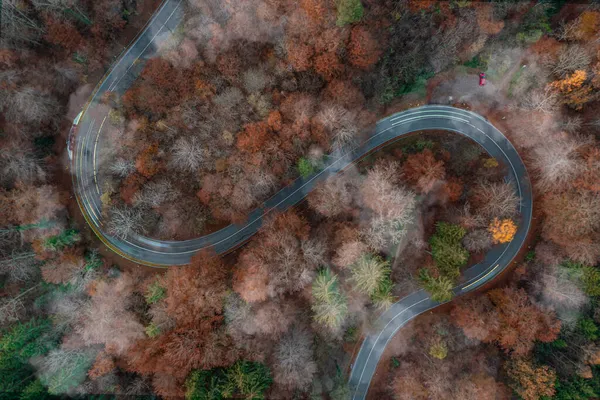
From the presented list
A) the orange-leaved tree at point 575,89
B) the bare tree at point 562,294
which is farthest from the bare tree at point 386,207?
the orange-leaved tree at point 575,89

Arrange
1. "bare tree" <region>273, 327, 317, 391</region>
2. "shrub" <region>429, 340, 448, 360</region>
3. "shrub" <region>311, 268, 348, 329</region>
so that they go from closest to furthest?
"shrub" <region>311, 268, 348, 329</region> → "bare tree" <region>273, 327, 317, 391</region> → "shrub" <region>429, 340, 448, 360</region>

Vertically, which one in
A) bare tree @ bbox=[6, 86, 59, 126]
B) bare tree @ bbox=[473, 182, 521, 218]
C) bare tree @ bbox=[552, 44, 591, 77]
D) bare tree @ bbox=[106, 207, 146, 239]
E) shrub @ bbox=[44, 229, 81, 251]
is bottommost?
shrub @ bbox=[44, 229, 81, 251]

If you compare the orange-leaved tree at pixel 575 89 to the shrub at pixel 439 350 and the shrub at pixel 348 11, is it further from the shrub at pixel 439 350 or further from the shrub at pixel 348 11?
the shrub at pixel 439 350

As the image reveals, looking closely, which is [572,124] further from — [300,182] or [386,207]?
[300,182]

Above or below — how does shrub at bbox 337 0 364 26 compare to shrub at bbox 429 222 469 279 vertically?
above

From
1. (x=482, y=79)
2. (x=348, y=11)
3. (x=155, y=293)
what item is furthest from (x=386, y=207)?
(x=155, y=293)

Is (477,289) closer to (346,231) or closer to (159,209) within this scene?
(346,231)

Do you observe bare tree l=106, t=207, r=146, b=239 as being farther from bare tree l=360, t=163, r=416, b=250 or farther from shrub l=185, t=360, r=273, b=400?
bare tree l=360, t=163, r=416, b=250

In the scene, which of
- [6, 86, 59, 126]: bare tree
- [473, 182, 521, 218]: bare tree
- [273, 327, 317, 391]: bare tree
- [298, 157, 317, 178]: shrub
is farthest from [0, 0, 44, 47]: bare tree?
[473, 182, 521, 218]: bare tree
